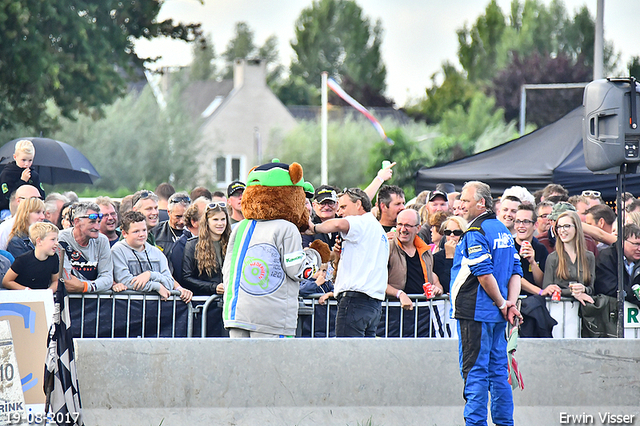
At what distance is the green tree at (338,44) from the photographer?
85.3 meters

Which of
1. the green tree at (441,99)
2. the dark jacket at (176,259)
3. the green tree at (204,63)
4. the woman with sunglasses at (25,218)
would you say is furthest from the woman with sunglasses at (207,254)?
the green tree at (204,63)

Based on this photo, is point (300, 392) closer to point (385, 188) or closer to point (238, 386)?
point (238, 386)

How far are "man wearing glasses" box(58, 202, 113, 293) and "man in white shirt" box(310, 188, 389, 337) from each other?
2021mm

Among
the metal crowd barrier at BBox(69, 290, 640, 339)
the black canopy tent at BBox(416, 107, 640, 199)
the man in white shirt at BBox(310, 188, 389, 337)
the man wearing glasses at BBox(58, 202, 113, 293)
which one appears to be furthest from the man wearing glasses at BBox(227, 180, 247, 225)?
the black canopy tent at BBox(416, 107, 640, 199)

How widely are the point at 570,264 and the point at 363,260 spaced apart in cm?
225

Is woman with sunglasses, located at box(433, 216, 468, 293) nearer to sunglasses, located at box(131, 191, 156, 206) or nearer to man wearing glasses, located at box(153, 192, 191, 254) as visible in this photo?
man wearing glasses, located at box(153, 192, 191, 254)

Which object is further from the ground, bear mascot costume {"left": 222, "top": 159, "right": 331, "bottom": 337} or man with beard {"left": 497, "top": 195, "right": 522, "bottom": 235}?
man with beard {"left": 497, "top": 195, "right": 522, "bottom": 235}

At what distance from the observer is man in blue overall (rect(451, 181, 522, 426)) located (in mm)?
6031

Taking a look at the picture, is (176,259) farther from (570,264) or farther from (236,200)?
(570,264)

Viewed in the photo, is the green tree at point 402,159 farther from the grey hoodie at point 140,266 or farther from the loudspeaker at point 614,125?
the grey hoodie at point 140,266

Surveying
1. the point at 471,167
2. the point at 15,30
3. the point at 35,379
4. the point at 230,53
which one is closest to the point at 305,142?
the point at 15,30

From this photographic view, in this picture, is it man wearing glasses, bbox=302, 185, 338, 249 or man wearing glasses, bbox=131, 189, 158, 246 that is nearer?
man wearing glasses, bbox=302, 185, 338, 249

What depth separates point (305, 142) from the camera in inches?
1762

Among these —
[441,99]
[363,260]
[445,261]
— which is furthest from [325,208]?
[441,99]
